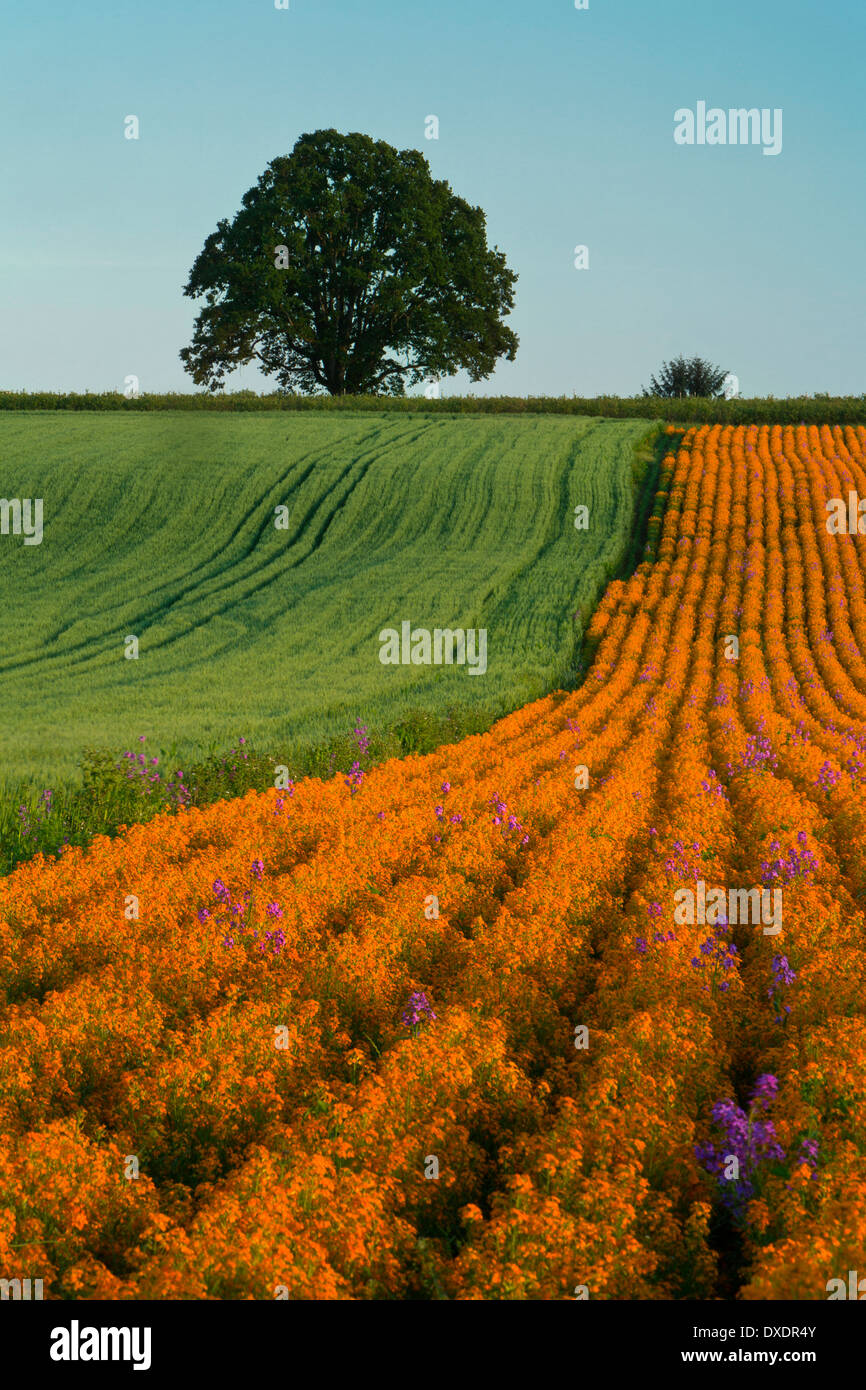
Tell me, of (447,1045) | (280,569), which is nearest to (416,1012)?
(447,1045)

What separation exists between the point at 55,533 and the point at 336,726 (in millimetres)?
24614

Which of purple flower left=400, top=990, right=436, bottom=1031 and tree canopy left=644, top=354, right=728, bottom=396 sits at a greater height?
tree canopy left=644, top=354, right=728, bottom=396

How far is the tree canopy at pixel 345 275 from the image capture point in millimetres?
63750

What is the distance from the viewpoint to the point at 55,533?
39656 mm

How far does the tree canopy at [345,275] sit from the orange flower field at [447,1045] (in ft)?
177

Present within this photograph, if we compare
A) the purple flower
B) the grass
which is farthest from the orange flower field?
the grass

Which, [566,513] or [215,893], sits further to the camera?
[566,513]

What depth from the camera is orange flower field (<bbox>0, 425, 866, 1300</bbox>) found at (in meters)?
5.07

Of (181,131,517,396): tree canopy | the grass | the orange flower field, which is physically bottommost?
the orange flower field

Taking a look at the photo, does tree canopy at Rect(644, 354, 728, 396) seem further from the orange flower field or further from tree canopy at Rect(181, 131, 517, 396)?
the orange flower field

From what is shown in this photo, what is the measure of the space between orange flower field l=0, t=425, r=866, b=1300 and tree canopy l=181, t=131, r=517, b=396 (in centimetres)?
5405

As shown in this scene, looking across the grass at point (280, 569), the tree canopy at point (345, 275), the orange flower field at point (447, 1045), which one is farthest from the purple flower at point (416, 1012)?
the tree canopy at point (345, 275)
